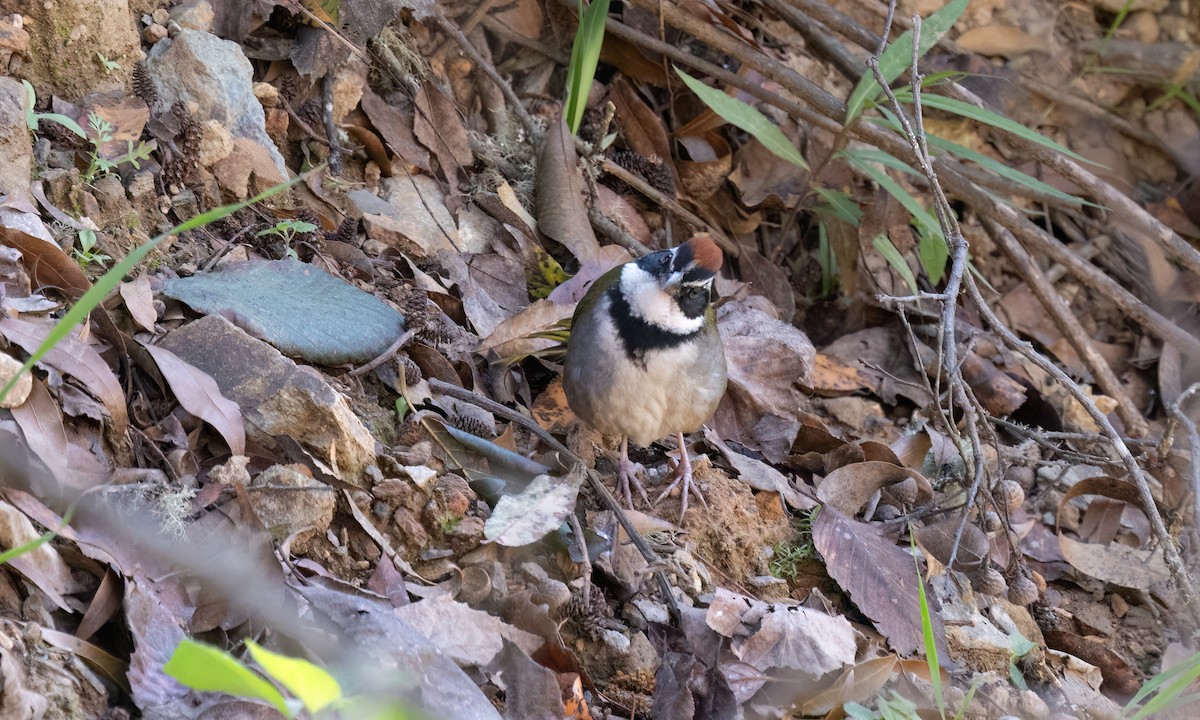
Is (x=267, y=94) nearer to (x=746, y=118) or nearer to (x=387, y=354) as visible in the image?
(x=387, y=354)

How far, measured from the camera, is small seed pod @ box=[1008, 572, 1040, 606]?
360cm

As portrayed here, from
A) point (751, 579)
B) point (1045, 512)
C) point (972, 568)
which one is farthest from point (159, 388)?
point (1045, 512)

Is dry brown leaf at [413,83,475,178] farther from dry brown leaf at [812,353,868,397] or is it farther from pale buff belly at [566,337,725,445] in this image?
dry brown leaf at [812,353,868,397]

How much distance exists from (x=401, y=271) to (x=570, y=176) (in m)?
1.01

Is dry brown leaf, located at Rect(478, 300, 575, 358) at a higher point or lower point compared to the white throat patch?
lower

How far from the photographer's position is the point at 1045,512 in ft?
14.4

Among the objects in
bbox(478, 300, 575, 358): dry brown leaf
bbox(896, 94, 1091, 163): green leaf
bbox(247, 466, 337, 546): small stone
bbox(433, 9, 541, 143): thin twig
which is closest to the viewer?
bbox(247, 466, 337, 546): small stone

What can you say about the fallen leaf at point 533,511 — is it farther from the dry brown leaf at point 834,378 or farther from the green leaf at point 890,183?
the green leaf at point 890,183

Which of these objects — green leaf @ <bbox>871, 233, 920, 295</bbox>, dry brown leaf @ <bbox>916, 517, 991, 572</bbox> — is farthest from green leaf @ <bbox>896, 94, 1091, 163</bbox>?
dry brown leaf @ <bbox>916, 517, 991, 572</bbox>

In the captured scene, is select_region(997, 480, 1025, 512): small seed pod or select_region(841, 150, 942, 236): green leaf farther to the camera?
select_region(841, 150, 942, 236): green leaf

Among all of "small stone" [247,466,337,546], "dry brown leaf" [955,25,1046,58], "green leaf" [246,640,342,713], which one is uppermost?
"dry brown leaf" [955,25,1046,58]

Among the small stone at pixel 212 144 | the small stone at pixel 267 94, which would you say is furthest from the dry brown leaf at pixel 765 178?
the small stone at pixel 212 144

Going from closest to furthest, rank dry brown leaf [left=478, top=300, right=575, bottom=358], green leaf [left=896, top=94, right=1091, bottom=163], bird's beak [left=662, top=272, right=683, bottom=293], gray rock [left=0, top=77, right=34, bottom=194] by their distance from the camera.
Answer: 1. gray rock [left=0, top=77, right=34, bottom=194]
2. bird's beak [left=662, top=272, right=683, bottom=293]
3. dry brown leaf [left=478, top=300, right=575, bottom=358]
4. green leaf [left=896, top=94, right=1091, bottom=163]

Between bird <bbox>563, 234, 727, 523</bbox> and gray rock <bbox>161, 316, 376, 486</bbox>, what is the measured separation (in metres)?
0.92
